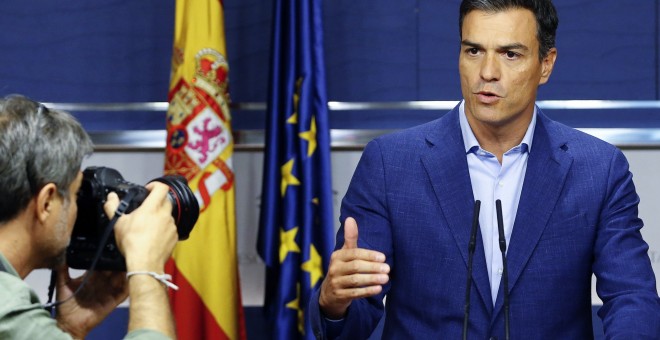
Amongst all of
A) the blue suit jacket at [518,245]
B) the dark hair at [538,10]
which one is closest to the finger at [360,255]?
the blue suit jacket at [518,245]

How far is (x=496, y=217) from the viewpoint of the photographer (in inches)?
86.8

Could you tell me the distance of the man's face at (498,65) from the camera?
2.35m

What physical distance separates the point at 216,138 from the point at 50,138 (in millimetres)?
1927

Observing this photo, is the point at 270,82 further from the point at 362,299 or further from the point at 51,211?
the point at 51,211

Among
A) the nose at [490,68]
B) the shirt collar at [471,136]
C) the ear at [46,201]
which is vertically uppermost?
the nose at [490,68]

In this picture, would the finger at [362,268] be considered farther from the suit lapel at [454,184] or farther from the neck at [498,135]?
the neck at [498,135]

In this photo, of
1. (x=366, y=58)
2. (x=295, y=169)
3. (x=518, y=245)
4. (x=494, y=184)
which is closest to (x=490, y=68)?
(x=494, y=184)

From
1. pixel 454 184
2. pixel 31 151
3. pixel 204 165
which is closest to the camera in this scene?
pixel 31 151

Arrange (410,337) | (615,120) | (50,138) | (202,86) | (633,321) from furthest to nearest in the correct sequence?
1. (615,120)
2. (202,86)
3. (410,337)
4. (633,321)
5. (50,138)

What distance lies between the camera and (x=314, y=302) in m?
2.21

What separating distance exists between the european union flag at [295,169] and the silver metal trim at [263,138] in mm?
261

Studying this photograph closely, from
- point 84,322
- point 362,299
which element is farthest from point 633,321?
point 84,322

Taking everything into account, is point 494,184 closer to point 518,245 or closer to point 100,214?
point 518,245

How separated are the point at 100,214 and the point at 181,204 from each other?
0.53 ft
